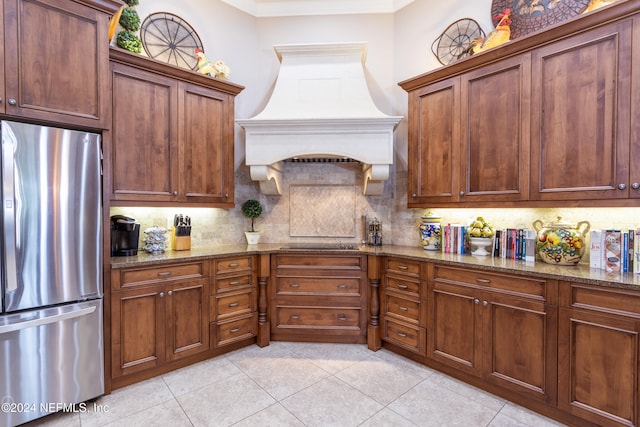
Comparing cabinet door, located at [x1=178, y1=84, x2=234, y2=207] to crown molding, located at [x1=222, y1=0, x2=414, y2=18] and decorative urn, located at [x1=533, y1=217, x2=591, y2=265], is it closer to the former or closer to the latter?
crown molding, located at [x1=222, y1=0, x2=414, y2=18]

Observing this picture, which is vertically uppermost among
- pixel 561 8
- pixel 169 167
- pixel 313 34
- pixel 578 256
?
pixel 313 34

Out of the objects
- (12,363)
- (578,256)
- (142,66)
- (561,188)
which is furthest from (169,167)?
Answer: (578,256)

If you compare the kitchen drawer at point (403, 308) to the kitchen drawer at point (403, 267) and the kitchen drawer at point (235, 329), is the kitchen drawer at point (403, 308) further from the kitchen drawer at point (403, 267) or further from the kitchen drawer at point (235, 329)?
the kitchen drawer at point (235, 329)

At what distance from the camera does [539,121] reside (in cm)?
203

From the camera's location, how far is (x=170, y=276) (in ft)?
7.43

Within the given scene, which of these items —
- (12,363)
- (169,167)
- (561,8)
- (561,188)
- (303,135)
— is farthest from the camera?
(303,135)

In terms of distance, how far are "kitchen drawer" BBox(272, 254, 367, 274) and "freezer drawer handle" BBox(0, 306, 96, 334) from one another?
142cm

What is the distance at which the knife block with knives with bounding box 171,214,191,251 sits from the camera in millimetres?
2680

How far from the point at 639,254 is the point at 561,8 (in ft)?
6.30

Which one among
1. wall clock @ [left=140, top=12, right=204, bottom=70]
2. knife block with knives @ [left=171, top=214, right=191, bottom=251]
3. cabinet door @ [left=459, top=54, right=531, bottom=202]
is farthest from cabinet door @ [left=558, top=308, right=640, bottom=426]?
wall clock @ [left=140, top=12, right=204, bottom=70]

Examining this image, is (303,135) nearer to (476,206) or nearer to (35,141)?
(476,206)

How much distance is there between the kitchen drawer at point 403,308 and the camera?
2451mm

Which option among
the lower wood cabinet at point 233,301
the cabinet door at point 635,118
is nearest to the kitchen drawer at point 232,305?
the lower wood cabinet at point 233,301

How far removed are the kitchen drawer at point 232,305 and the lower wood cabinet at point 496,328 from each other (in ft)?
5.29
